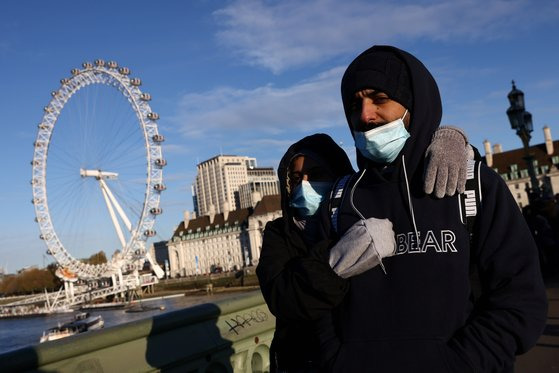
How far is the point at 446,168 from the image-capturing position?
1.37m

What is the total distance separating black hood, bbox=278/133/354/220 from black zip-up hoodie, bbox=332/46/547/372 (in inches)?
20.0

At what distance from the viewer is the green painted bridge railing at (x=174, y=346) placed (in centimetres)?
222

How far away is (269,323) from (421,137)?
229cm

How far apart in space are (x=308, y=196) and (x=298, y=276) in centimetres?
44

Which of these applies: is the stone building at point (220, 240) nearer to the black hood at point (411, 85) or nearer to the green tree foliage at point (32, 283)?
the green tree foliage at point (32, 283)

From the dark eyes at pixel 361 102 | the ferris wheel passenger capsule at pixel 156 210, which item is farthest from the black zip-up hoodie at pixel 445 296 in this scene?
the ferris wheel passenger capsule at pixel 156 210

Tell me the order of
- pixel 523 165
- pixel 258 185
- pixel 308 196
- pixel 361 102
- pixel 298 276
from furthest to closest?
pixel 258 185 < pixel 523 165 < pixel 308 196 < pixel 361 102 < pixel 298 276

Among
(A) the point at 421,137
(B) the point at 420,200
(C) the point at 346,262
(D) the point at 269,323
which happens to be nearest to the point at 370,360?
(C) the point at 346,262

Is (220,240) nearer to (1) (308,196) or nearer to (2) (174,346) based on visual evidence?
(2) (174,346)

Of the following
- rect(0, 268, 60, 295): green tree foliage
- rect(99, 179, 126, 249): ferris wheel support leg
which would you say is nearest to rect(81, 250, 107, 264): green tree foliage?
rect(0, 268, 60, 295): green tree foliage

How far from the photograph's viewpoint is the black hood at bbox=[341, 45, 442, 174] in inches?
59.4

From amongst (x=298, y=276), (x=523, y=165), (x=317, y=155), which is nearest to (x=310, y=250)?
(x=298, y=276)

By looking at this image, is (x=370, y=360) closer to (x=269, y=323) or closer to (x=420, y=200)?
(x=420, y=200)

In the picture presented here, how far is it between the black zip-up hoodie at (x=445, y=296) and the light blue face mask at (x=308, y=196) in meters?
0.43
